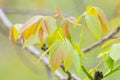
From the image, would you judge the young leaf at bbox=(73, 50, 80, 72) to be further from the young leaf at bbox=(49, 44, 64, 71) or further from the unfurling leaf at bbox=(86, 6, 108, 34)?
the unfurling leaf at bbox=(86, 6, 108, 34)

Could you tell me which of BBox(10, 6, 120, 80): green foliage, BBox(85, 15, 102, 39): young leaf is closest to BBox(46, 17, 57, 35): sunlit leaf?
BBox(10, 6, 120, 80): green foliage

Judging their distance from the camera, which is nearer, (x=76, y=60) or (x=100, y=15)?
(x=76, y=60)

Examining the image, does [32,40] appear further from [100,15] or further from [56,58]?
[100,15]

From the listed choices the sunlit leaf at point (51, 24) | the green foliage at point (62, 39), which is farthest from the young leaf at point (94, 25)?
the sunlit leaf at point (51, 24)

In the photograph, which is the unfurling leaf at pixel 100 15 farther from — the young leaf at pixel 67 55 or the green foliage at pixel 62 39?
the young leaf at pixel 67 55

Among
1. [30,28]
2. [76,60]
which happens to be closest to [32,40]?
[30,28]

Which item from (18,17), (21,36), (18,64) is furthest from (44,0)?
(21,36)

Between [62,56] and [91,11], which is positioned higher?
[91,11]

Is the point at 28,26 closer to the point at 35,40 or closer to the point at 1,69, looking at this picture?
the point at 35,40
